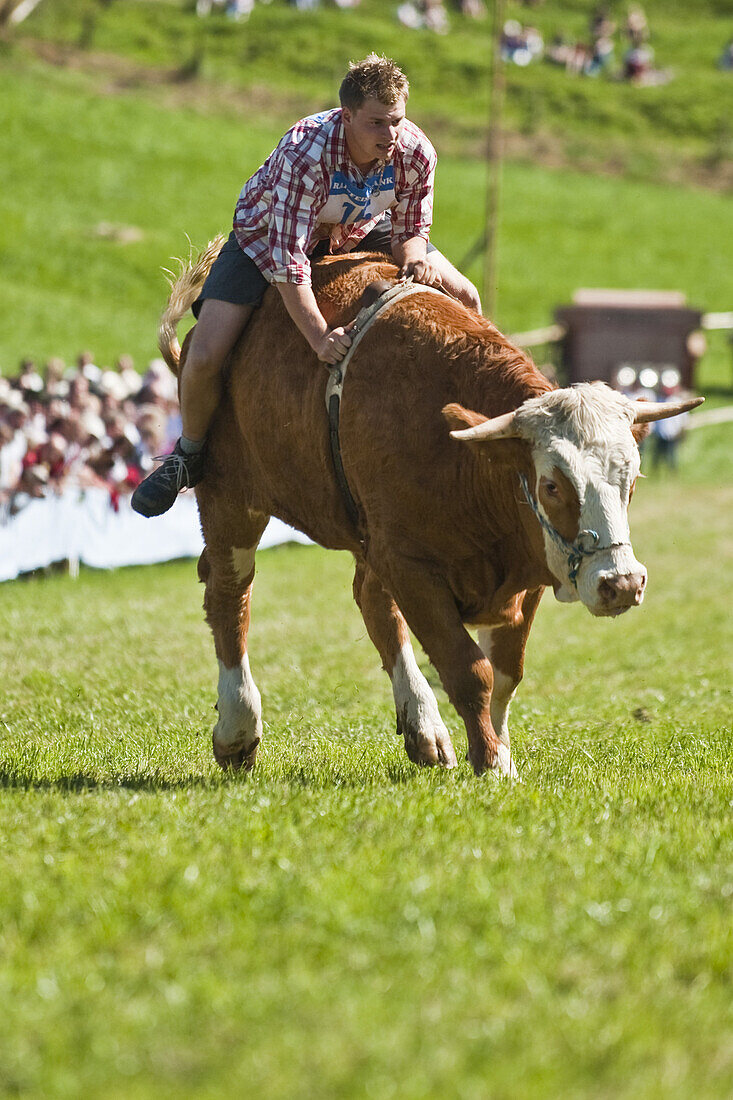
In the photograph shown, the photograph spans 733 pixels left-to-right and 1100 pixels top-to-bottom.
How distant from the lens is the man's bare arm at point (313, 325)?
624 centimetres

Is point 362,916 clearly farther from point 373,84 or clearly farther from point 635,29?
point 635,29

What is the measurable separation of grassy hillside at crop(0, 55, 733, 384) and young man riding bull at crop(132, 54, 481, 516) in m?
28.9

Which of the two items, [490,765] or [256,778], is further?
[256,778]

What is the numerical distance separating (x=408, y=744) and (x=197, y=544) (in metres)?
12.2

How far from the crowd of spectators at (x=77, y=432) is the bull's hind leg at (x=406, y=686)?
850 cm

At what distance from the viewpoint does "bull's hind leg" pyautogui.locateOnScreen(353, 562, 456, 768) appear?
6.32 m

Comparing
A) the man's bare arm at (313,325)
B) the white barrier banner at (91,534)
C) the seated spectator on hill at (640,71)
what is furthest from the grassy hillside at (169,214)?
the man's bare arm at (313,325)

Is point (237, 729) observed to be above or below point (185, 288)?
below

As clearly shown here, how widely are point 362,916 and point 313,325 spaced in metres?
3.06

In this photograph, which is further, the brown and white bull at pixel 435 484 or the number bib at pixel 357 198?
the number bib at pixel 357 198

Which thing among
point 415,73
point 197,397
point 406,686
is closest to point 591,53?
point 415,73

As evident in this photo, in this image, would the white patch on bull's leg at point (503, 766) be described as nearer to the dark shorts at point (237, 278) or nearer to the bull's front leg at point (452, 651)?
the bull's front leg at point (452, 651)

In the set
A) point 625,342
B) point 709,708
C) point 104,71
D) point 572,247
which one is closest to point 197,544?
point 709,708

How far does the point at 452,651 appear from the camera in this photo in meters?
5.90
